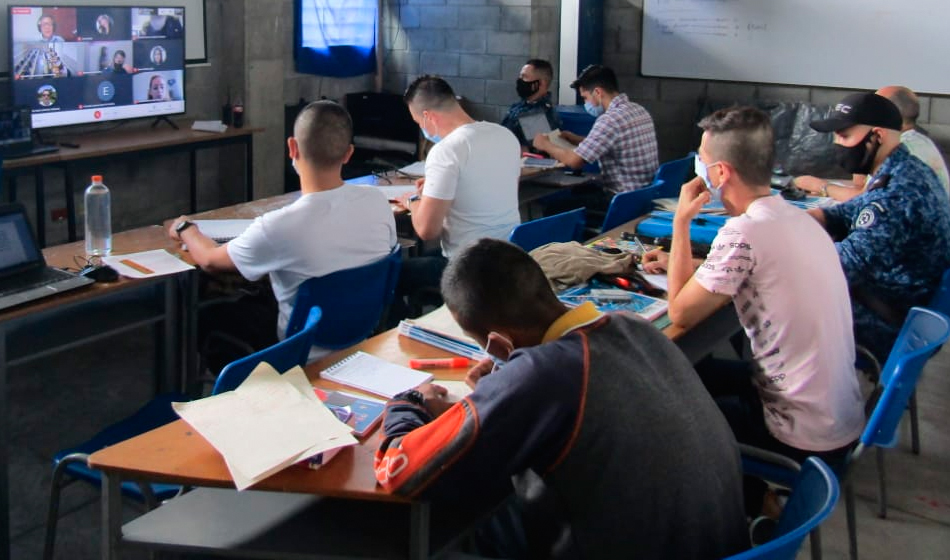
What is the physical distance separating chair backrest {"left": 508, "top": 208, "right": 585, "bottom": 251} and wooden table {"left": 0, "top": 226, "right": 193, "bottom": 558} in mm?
1160

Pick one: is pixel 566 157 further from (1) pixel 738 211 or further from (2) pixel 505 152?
(1) pixel 738 211

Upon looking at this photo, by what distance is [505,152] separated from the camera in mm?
3846

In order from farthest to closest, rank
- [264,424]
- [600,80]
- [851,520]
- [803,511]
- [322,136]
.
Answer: [600,80], [322,136], [851,520], [264,424], [803,511]

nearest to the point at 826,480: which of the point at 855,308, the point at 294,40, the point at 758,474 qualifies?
the point at 758,474

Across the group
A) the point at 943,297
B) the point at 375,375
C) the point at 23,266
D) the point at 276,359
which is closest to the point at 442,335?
the point at 375,375

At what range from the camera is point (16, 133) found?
5.04 m

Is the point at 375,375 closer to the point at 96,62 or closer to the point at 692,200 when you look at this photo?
the point at 692,200

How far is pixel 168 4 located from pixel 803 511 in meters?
5.65

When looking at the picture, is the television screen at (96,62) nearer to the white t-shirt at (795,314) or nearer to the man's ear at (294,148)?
the man's ear at (294,148)

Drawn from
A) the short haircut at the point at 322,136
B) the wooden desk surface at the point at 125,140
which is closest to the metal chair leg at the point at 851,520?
the short haircut at the point at 322,136

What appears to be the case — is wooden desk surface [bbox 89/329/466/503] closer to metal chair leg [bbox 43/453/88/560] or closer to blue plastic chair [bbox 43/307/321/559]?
blue plastic chair [bbox 43/307/321/559]

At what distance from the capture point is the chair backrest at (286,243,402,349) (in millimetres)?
2807

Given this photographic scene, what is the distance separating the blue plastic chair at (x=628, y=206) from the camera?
404 cm

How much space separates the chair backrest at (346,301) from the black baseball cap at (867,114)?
1.70 meters
